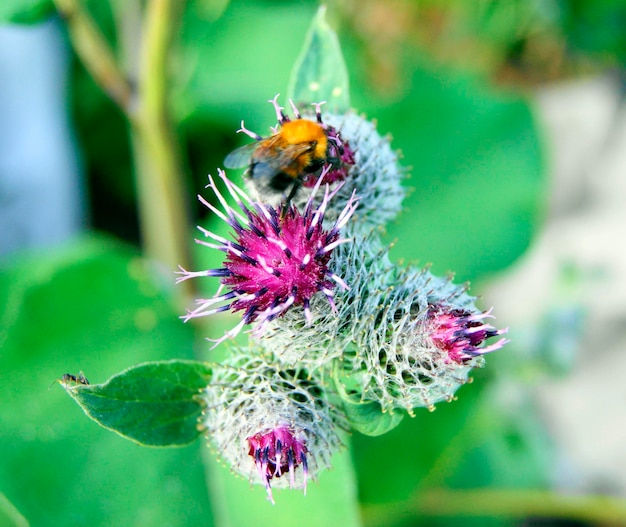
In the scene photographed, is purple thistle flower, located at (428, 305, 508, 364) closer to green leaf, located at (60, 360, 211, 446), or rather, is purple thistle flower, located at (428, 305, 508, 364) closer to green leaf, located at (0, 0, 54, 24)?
green leaf, located at (60, 360, 211, 446)

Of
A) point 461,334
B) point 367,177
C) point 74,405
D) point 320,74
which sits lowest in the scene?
point 461,334

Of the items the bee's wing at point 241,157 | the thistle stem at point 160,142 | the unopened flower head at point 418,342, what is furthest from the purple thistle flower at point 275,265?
the thistle stem at point 160,142

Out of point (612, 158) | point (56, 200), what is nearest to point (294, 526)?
point (56, 200)

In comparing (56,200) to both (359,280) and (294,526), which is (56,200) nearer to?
(294,526)

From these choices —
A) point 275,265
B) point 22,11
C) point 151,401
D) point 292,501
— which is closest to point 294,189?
point 275,265

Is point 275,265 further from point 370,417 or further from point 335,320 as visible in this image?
point 370,417

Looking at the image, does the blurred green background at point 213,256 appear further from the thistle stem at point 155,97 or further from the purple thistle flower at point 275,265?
the purple thistle flower at point 275,265
